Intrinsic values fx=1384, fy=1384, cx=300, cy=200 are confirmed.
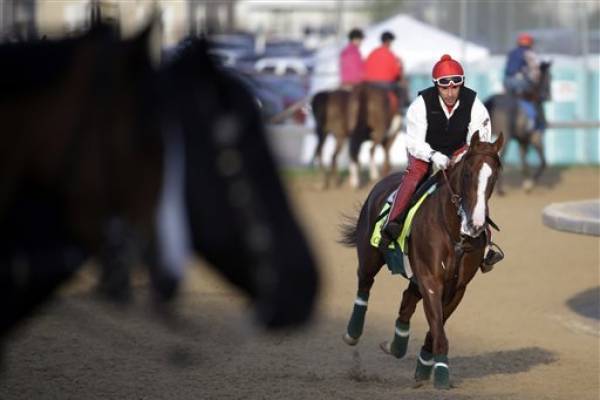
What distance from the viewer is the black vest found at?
345 inches

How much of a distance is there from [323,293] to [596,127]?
22.0m

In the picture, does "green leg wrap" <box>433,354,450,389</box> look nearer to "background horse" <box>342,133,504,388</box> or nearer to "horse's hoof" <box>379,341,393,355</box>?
"background horse" <box>342,133,504,388</box>

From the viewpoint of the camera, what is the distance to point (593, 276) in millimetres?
14352

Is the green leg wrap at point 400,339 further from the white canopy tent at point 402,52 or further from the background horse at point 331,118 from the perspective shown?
the white canopy tent at point 402,52

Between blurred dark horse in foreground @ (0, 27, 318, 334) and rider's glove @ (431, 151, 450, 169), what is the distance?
584cm

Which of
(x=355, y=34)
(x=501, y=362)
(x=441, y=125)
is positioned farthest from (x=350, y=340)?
(x=355, y=34)

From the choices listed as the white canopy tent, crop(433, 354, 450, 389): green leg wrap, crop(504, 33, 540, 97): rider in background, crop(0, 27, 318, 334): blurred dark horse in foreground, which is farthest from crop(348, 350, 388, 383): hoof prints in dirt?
the white canopy tent

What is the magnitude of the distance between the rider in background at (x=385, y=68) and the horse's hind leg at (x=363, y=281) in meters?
13.9

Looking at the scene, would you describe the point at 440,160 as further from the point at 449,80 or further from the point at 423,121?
the point at 449,80

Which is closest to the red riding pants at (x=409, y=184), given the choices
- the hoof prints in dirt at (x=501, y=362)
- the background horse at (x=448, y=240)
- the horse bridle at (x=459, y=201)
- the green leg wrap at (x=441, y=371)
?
the background horse at (x=448, y=240)

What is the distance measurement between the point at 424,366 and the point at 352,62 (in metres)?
15.1

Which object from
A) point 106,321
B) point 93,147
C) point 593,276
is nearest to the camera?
point 93,147

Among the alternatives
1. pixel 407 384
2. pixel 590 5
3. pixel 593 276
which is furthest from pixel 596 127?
pixel 407 384

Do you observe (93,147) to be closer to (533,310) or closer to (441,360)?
(441,360)
